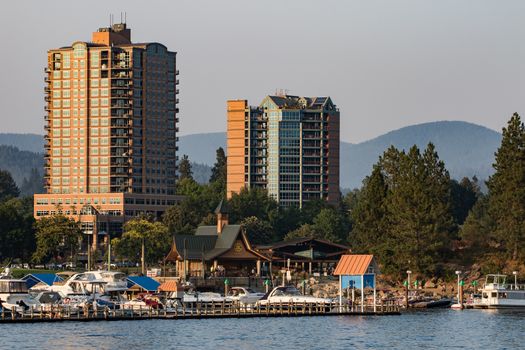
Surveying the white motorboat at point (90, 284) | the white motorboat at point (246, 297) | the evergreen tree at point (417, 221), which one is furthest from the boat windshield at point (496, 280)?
the white motorboat at point (90, 284)

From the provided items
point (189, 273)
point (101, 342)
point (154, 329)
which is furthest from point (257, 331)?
point (189, 273)

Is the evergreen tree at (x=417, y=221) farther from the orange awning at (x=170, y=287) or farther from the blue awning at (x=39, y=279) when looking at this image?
the blue awning at (x=39, y=279)

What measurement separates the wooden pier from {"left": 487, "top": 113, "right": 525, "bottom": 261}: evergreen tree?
35.2 m

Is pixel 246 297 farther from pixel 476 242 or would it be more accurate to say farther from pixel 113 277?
pixel 476 242

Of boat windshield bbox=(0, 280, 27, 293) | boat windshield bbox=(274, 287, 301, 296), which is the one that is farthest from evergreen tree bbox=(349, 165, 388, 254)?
boat windshield bbox=(0, 280, 27, 293)

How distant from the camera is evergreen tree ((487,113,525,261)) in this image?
6796 inches

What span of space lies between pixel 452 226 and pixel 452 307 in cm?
2330

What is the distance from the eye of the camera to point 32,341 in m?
108

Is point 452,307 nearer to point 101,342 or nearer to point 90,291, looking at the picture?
point 90,291

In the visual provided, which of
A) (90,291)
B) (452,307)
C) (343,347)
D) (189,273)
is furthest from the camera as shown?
(189,273)

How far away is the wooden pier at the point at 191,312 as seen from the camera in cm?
12569

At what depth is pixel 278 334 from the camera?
4643 inches

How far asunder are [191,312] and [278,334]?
17.5 meters

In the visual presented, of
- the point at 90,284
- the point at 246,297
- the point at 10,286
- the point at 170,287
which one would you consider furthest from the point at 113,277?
the point at 10,286
